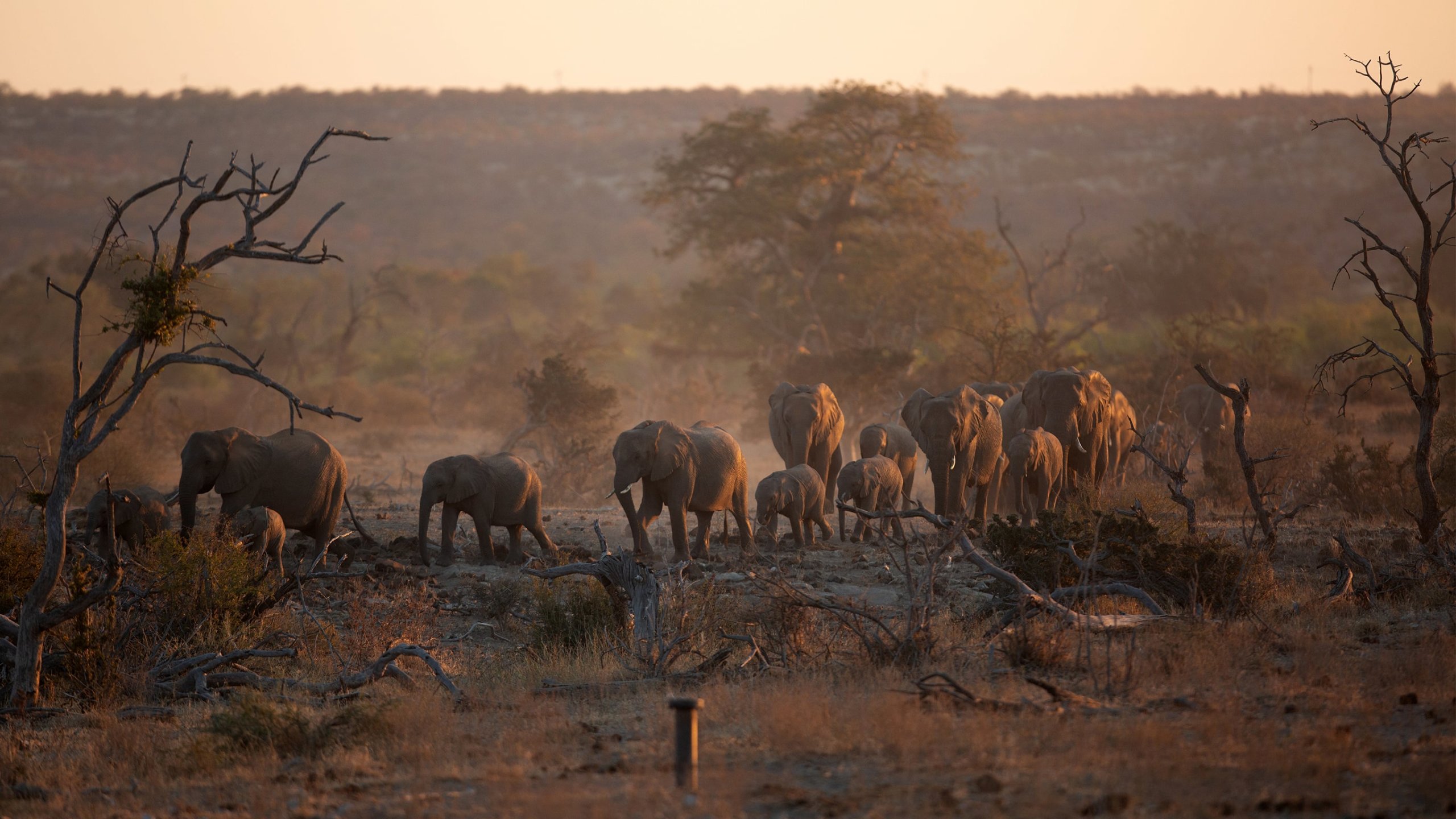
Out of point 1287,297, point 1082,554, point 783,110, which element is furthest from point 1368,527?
point 783,110

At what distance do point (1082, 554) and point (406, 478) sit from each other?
1531 cm

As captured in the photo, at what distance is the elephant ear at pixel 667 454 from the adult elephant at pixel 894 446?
11.1ft

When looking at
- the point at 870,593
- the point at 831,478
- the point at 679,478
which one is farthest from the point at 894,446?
the point at 870,593

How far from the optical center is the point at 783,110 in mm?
105375

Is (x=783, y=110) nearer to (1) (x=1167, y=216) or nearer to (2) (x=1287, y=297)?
(1) (x=1167, y=216)

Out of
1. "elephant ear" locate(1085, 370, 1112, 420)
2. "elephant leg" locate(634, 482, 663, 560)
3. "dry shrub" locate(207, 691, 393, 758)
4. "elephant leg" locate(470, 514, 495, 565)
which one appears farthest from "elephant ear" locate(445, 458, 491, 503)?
"elephant ear" locate(1085, 370, 1112, 420)

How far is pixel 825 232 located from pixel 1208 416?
1270 cm

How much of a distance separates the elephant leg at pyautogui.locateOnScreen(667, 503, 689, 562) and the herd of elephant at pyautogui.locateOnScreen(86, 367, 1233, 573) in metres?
0.02

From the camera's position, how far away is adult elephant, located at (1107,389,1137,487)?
1855cm

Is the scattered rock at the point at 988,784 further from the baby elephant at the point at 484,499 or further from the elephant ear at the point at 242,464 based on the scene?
the elephant ear at the point at 242,464

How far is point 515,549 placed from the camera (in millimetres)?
13914

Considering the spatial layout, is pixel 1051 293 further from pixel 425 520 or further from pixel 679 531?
pixel 425 520

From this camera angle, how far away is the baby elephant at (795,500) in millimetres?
14203

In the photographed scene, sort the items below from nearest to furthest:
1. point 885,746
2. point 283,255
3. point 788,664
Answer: point 885,746
point 283,255
point 788,664
